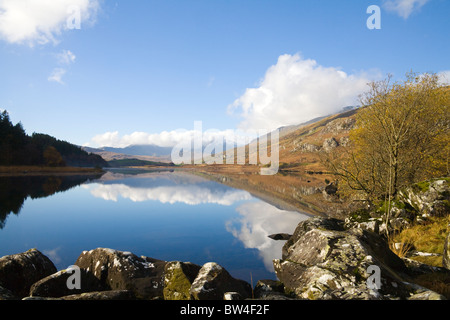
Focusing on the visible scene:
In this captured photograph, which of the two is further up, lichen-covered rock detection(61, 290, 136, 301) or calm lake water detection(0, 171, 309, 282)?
lichen-covered rock detection(61, 290, 136, 301)

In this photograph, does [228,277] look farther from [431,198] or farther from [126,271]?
[431,198]

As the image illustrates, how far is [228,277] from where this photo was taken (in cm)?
864

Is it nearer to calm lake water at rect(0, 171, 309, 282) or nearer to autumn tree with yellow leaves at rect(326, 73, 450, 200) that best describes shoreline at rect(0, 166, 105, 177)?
calm lake water at rect(0, 171, 309, 282)

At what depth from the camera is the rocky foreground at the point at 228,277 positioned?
7.24m

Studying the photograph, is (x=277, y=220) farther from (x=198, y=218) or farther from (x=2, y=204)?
(x=2, y=204)

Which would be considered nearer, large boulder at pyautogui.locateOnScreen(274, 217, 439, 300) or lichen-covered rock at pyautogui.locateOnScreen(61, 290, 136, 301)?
large boulder at pyautogui.locateOnScreen(274, 217, 439, 300)

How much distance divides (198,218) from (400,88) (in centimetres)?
2873

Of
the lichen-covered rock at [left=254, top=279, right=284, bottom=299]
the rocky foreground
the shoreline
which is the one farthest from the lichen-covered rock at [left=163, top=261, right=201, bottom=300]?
the shoreline

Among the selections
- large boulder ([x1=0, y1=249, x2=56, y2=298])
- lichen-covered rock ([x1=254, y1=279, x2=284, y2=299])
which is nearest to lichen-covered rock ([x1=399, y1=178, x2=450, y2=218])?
lichen-covered rock ([x1=254, y1=279, x2=284, y2=299])

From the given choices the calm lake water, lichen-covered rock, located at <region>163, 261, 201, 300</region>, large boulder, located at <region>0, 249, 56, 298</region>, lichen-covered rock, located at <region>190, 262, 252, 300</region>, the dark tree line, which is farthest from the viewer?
the dark tree line

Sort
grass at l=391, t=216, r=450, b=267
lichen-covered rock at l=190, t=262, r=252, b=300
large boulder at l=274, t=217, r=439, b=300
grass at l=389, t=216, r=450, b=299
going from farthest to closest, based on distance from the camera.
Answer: grass at l=391, t=216, r=450, b=267
grass at l=389, t=216, r=450, b=299
lichen-covered rock at l=190, t=262, r=252, b=300
large boulder at l=274, t=217, r=439, b=300

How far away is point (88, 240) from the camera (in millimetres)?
21172

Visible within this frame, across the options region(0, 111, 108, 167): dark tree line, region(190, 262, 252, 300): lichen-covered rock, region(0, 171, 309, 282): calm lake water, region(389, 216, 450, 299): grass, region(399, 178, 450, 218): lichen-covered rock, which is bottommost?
region(0, 171, 309, 282): calm lake water

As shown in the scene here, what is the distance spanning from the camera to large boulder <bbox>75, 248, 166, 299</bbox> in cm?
884
